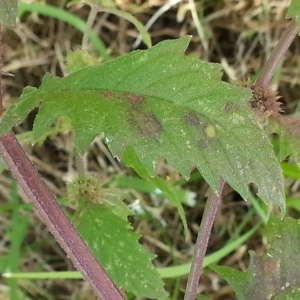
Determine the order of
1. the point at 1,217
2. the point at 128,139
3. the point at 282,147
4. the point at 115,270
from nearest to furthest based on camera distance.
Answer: the point at 128,139
the point at 282,147
the point at 115,270
the point at 1,217

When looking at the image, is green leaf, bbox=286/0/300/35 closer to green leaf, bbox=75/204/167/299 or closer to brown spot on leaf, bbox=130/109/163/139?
brown spot on leaf, bbox=130/109/163/139

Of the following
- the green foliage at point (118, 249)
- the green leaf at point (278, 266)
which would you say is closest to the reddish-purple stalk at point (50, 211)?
the green foliage at point (118, 249)

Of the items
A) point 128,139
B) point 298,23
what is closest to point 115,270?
point 128,139

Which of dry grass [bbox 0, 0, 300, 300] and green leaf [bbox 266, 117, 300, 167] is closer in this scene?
green leaf [bbox 266, 117, 300, 167]

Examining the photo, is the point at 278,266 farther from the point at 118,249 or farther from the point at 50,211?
the point at 50,211

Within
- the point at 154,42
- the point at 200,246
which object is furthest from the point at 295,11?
the point at 154,42

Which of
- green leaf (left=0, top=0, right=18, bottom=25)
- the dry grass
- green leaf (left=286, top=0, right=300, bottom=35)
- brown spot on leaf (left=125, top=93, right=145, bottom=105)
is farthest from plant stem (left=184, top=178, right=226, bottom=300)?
the dry grass

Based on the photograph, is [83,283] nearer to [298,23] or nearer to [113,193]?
[113,193]
